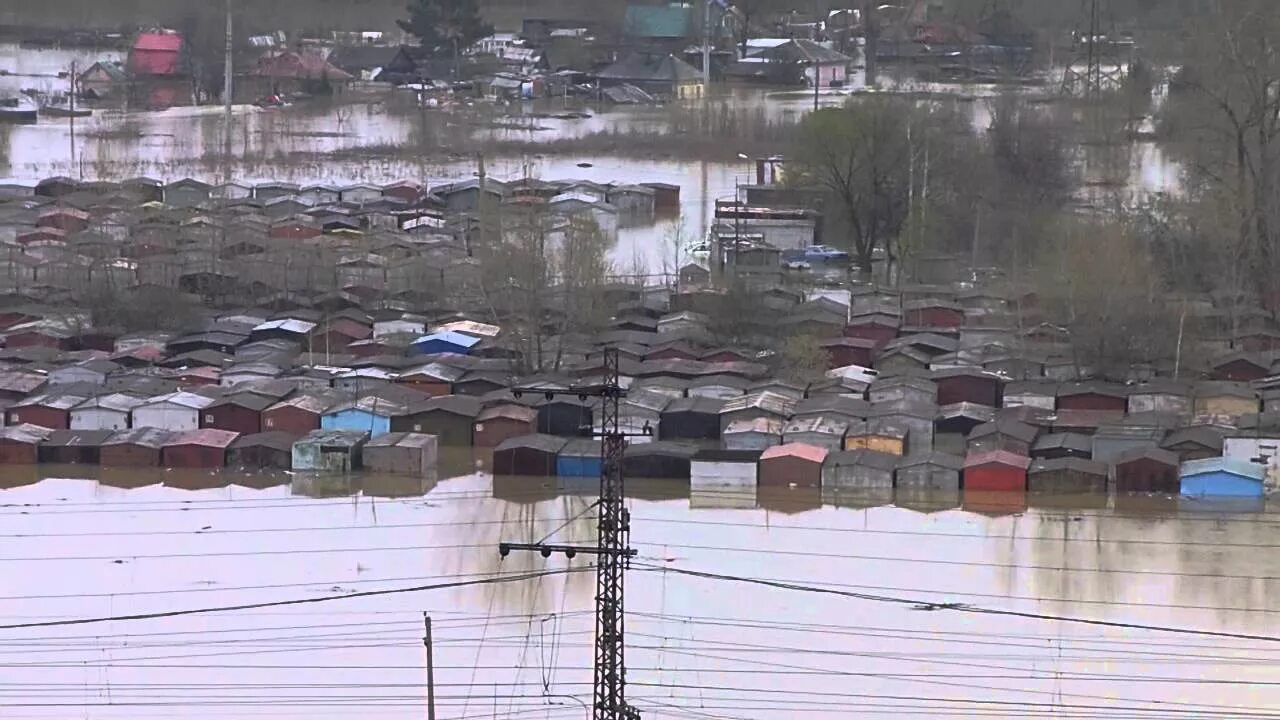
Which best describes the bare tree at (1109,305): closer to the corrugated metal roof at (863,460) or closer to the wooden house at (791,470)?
the corrugated metal roof at (863,460)

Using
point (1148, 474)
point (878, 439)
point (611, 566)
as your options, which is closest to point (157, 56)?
point (878, 439)

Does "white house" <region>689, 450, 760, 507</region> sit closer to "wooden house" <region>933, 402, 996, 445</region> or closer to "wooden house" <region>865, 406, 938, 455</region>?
"wooden house" <region>865, 406, 938, 455</region>

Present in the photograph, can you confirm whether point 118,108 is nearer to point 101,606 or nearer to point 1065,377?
point 1065,377

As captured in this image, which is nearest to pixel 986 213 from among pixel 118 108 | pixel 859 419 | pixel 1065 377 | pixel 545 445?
pixel 1065 377

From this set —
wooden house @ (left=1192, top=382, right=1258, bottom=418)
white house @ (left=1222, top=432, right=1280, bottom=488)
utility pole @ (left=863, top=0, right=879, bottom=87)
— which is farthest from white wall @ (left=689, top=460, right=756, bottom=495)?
utility pole @ (left=863, top=0, right=879, bottom=87)

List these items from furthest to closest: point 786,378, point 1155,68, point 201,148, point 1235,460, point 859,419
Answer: point 1155,68, point 201,148, point 786,378, point 859,419, point 1235,460

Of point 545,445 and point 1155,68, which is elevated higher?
point 1155,68
